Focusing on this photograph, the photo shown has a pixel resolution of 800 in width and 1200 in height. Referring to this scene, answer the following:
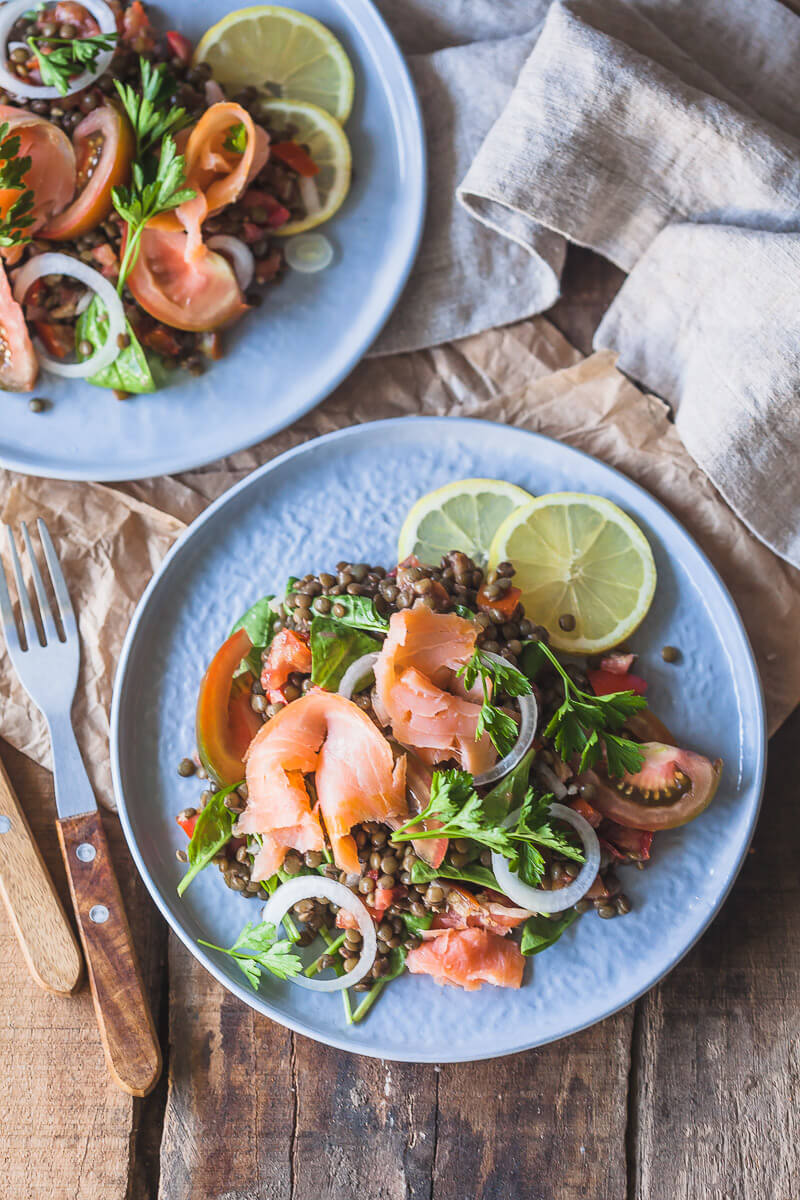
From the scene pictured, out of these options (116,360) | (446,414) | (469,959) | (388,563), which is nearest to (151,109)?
(116,360)

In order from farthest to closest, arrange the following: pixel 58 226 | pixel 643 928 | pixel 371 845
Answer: pixel 58 226
pixel 643 928
pixel 371 845

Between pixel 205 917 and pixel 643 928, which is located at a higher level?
pixel 643 928

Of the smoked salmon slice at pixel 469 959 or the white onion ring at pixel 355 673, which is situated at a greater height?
the white onion ring at pixel 355 673

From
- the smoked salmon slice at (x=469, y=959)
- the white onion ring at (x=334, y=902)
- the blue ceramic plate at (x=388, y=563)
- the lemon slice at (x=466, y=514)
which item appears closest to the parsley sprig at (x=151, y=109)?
the blue ceramic plate at (x=388, y=563)

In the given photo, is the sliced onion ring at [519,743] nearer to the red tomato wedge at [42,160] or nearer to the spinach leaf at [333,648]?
the spinach leaf at [333,648]

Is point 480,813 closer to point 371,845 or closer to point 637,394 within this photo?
point 371,845

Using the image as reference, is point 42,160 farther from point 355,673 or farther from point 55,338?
point 355,673

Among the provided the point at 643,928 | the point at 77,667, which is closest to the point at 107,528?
the point at 77,667
